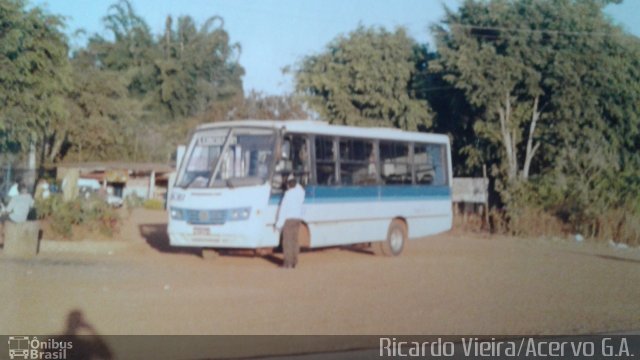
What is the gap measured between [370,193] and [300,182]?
2328mm

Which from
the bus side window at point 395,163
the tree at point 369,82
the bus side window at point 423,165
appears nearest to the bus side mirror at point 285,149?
Result: the bus side window at point 395,163

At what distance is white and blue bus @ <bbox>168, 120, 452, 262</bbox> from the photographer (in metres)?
15.7

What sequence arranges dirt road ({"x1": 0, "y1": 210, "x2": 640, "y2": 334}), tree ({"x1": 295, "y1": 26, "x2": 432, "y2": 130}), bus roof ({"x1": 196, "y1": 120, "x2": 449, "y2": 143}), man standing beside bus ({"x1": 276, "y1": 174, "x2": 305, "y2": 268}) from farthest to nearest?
tree ({"x1": 295, "y1": 26, "x2": 432, "y2": 130})
bus roof ({"x1": 196, "y1": 120, "x2": 449, "y2": 143})
man standing beside bus ({"x1": 276, "y1": 174, "x2": 305, "y2": 268})
dirt road ({"x1": 0, "y1": 210, "x2": 640, "y2": 334})

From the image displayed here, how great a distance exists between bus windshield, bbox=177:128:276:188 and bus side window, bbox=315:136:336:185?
1.41 meters

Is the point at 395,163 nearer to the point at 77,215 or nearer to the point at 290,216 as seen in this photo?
the point at 290,216

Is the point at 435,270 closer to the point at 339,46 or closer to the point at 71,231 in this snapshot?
the point at 71,231

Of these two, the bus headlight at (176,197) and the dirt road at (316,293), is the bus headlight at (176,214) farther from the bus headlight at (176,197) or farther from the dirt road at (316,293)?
the dirt road at (316,293)

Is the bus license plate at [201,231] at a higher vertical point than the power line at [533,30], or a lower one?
lower

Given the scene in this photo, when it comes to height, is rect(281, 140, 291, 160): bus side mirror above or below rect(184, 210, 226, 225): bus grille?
above

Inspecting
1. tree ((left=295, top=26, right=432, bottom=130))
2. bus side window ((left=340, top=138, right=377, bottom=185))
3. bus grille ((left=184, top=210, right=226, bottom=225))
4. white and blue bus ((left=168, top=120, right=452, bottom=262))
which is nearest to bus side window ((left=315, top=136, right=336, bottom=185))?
white and blue bus ((left=168, top=120, right=452, bottom=262))

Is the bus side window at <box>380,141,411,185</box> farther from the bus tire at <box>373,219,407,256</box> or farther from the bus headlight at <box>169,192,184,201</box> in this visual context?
the bus headlight at <box>169,192,184,201</box>

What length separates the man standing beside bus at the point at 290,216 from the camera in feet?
51.0

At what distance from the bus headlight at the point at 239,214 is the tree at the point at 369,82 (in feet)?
62.1

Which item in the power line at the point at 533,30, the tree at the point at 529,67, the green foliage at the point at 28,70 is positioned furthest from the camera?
the power line at the point at 533,30
